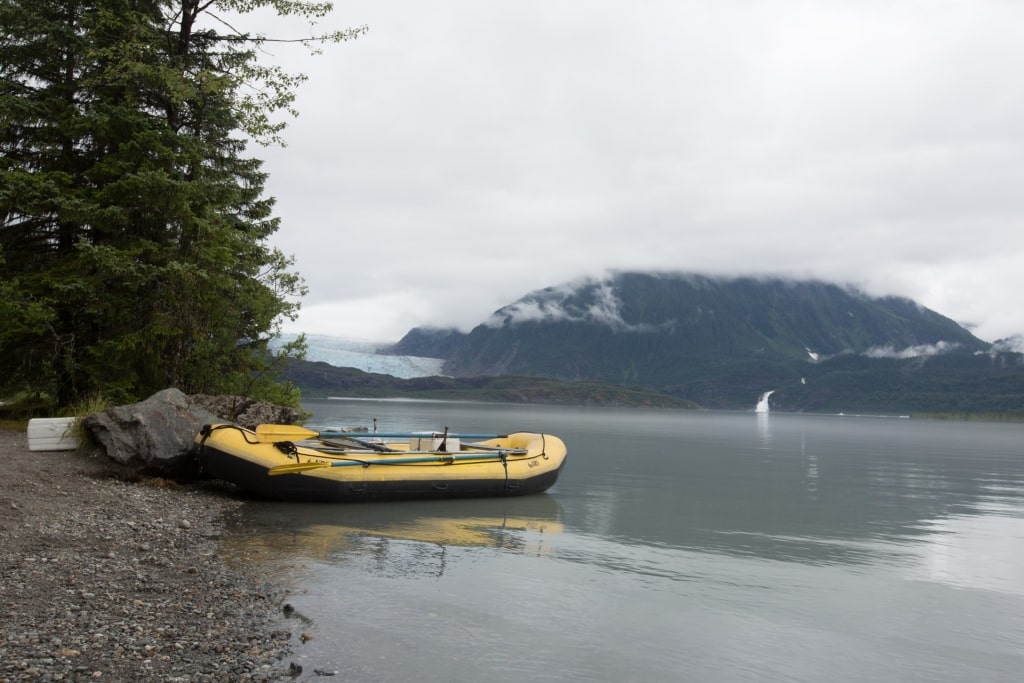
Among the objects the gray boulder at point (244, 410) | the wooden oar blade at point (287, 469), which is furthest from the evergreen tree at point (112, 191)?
the wooden oar blade at point (287, 469)

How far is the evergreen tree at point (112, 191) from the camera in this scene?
19.2m

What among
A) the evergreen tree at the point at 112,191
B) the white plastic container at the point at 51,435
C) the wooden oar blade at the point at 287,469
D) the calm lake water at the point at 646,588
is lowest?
the calm lake water at the point at 646,588

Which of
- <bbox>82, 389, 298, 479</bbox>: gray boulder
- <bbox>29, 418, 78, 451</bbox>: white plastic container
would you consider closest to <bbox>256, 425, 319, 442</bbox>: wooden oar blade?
<bbox>82, 389, 298, 479</bbox>: gray boulder

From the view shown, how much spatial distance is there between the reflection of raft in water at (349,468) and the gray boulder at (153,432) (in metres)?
0.66

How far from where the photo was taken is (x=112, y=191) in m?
19.5

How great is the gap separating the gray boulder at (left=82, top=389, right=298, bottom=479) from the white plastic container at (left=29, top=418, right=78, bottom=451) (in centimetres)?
48

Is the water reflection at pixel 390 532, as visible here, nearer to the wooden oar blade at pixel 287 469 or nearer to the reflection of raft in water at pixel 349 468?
the reflection of raft in water at pixel 349 468

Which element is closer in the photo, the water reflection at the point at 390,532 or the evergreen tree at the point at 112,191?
the water reflection at the point at 390,532

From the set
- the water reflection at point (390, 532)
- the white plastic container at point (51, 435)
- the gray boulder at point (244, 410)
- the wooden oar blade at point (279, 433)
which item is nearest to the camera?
the water reflection at point (390, 532)

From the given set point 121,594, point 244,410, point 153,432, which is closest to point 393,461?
point 153,432

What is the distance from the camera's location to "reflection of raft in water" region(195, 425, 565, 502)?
1656cm

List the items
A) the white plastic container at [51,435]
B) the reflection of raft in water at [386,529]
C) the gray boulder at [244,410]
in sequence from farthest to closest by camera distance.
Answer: the gray boulder at [244,410]
the white plastic container at [51,435]
the reflection of raft in water at [386,529]

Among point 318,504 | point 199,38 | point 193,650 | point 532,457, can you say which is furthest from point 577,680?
point 199,38

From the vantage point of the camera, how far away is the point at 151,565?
32.4 feet
